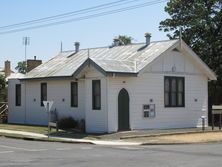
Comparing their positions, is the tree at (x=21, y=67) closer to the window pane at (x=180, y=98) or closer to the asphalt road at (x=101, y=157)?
the window pane at (x=180, y=98)

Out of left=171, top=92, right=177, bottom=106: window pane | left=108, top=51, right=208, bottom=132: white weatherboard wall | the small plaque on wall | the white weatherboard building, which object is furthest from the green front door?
left=171, top=92, right=177, bottom=106: window pane

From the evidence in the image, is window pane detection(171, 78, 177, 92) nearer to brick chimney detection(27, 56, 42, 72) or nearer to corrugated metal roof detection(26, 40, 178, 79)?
corrugated metal roof detection(26, 40, 178, 79)

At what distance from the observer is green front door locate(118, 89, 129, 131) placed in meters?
32.0

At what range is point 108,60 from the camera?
32438 millimetres

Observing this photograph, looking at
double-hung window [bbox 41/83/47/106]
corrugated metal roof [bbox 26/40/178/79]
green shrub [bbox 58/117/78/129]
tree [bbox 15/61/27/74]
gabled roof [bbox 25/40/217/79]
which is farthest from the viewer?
tree [bbox 15/61/27/74]

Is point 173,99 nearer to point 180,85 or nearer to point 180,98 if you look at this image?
point 180,98

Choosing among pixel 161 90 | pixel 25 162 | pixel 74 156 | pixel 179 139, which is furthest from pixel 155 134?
pixel 25 162

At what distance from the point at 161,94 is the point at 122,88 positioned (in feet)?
11.3

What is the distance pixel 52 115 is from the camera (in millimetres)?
37062

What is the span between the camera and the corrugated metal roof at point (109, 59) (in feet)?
106

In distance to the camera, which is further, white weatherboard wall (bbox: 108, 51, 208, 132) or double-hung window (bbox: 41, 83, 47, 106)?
double-hung window (bbox: 41, 83, 47, 106)

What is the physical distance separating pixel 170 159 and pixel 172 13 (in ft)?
106

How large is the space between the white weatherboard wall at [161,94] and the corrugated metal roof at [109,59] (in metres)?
0.61

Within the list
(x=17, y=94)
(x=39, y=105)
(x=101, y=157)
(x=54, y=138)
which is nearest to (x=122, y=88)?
(x=54, y=138)
